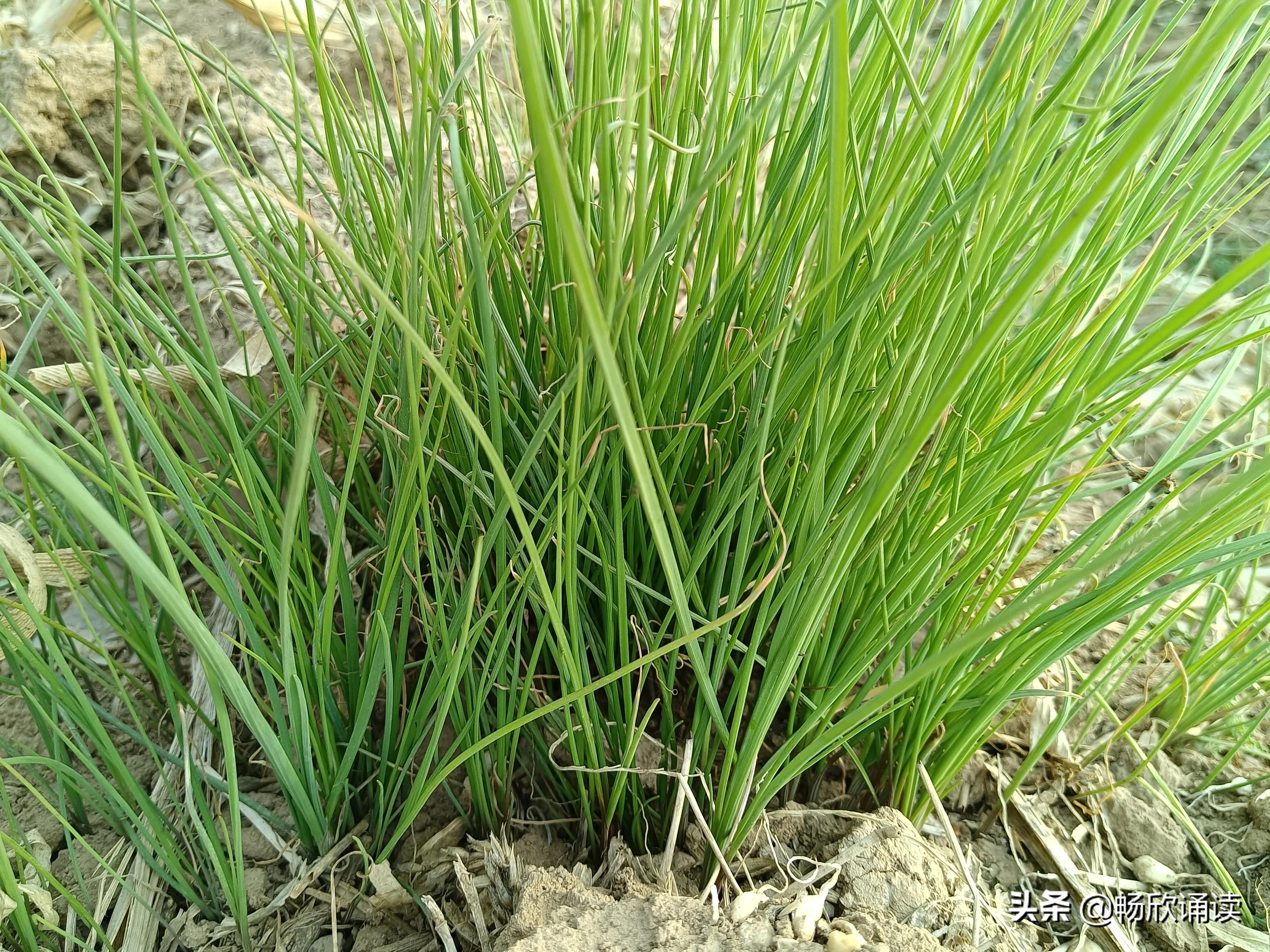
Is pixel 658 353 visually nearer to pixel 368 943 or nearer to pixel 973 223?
pixel 973 223

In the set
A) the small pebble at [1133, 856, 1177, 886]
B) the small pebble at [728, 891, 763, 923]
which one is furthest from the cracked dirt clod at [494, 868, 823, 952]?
the small pebble at [1133, 856, 1177, 886]

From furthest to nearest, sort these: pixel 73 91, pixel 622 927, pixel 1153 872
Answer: pixel 73 91
pixel 1153 872
pixel 622 927

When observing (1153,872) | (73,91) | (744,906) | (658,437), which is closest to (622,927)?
(744,906)

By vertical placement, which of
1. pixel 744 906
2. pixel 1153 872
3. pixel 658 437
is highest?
pixel 658 437

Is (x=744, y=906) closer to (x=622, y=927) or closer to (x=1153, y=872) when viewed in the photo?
(x=622, y=927)

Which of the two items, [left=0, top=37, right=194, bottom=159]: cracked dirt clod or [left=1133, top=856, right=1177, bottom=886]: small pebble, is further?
[left=0, top=37, right=194, bottom=159]: cracked dirt clod

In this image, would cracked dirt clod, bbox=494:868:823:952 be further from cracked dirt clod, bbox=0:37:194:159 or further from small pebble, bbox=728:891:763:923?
cracked dirt clod, bbox=0:37:194:159

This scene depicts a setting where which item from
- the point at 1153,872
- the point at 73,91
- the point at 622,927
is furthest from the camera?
the point at 73,91

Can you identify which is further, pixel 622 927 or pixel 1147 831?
pixel 1147 831

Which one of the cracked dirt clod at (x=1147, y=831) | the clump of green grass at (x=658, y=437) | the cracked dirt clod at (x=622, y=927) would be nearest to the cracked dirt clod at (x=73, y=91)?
the clump of green grass at (x=658, y=437)

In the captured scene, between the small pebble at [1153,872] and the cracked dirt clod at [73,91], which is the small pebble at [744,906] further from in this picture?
the cracked dirt clod at [73,91]
